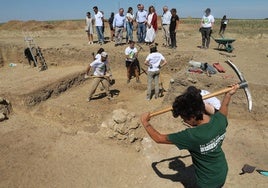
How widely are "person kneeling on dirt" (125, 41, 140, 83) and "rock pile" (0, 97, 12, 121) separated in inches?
180

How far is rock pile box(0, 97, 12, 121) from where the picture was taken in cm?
814

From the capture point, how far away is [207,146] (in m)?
2.75

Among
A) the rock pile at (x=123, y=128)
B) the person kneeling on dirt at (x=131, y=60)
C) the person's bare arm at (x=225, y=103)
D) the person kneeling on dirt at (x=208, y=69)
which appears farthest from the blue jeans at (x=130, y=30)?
the person's bare arm at (x=225, y=103)

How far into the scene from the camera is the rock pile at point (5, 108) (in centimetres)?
814

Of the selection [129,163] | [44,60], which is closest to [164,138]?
[129,163]

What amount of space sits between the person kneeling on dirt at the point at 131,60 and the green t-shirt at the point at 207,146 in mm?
7473

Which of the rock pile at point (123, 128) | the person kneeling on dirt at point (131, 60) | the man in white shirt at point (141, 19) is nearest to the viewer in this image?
the rock pile at point (123, 128)

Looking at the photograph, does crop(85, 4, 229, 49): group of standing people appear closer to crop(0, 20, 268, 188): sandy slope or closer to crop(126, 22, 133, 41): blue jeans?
crop(126, 22, 133, 41): blue jeans

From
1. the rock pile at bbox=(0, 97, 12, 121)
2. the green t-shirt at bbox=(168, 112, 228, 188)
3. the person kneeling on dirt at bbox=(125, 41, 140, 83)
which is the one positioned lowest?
the rock pile at bbox=(0, 97, 12, 121)

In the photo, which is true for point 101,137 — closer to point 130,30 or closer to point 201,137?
point 201,137

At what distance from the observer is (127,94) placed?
33.1 ft

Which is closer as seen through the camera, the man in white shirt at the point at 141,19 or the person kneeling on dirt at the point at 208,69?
the person kneeling on dirt at the point at 208,69

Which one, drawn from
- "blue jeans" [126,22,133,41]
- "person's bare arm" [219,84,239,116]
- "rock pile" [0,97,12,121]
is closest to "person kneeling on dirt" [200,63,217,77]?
"person's bare arm" [219,84,239,116]

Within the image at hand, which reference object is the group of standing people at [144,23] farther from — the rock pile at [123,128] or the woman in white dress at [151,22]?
the rock pile at [123,128]
